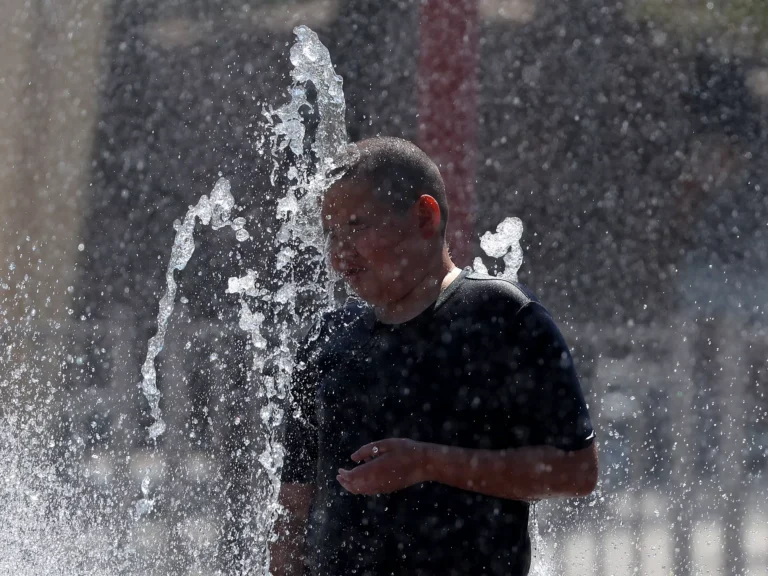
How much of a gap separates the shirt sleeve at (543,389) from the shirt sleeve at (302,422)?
39 centimetres

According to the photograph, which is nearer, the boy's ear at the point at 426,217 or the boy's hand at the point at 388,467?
the boy's hand at the point at 388,467

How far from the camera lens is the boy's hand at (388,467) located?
4.68ft

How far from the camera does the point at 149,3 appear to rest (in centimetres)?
1031

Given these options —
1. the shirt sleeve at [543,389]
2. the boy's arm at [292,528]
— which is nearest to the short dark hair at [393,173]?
the shirt sleeve at [543,389]

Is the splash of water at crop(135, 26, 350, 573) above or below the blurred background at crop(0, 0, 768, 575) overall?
above

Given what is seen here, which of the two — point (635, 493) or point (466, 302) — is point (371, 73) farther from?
point (466, 302)

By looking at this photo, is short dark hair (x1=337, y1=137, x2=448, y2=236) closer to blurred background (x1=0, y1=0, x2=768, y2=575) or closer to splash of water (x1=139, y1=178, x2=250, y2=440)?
splash of water (x1=139, y1=178, x2=250, y2=440)

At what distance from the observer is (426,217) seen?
1636 mm

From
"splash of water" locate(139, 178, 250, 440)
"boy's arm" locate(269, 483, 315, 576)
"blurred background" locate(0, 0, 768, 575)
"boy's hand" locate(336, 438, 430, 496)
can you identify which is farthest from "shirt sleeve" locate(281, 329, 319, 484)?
"blurred background" locate(0, 0, 768, 575)

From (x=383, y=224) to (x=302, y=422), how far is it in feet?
1.29

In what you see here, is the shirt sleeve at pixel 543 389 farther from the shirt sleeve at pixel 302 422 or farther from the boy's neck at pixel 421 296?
the shirt sleeve at pixel 302 422

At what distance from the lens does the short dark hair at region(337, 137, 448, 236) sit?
1.63 metres

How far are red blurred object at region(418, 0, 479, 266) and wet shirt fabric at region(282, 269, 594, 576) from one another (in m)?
6.36

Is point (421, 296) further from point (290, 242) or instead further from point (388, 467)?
point (290, 242)
